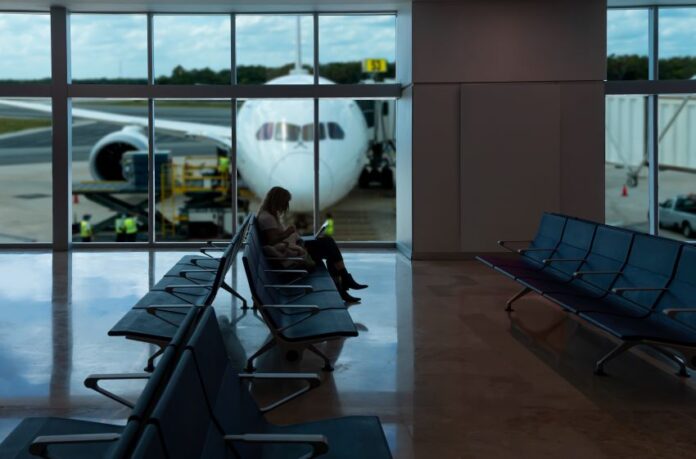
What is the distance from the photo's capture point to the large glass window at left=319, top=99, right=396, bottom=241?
1283 centimetres

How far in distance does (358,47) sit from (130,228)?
14.2 ft

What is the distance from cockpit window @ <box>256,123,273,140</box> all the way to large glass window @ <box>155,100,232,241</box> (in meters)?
0.46

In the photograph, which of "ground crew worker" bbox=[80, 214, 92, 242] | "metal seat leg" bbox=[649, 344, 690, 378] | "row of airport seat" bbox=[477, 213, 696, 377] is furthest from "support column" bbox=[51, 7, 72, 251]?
"metal seat leg" bbox=[649, 344, 690, 378]

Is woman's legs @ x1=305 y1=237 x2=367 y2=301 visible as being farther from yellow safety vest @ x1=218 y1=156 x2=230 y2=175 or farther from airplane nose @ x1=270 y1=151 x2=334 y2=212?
yellow safety vest @ x1=218 y1=156 x2=230 y2=175

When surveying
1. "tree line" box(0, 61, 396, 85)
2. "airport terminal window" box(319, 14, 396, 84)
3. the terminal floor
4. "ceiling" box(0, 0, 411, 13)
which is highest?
"ceiling" box(0, 0, 411, 13)

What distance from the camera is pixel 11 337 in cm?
614

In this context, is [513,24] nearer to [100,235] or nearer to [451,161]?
[451,161]

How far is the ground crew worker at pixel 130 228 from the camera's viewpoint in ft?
42.7

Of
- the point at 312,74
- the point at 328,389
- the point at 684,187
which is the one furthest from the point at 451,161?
the point at 328,389

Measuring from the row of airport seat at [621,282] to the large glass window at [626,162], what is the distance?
18.5 ft

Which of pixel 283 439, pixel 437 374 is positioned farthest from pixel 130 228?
pixel 283 439

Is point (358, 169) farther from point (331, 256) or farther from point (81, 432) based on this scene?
point (81, 432)

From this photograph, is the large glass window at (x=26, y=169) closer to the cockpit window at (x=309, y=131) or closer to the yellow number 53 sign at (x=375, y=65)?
the cockpit window at (x=309, y=131)

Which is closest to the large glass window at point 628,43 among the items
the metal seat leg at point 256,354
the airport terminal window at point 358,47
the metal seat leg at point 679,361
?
the airport terminal window at point 358,47
